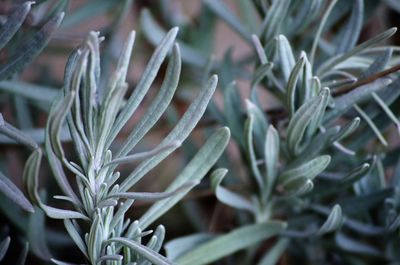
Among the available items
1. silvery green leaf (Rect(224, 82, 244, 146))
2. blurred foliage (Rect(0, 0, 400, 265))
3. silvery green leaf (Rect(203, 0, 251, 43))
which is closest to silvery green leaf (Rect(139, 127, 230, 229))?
blurred foliage (Rect(0, 0, 400, 265))

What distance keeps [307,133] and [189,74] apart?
36 centimetres

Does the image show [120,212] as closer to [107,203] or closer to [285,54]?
[107,203]

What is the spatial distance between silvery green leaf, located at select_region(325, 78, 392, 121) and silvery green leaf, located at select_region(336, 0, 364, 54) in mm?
58

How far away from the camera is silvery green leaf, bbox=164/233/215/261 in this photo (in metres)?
0.53

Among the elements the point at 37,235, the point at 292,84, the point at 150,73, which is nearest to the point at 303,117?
the point at 292,84

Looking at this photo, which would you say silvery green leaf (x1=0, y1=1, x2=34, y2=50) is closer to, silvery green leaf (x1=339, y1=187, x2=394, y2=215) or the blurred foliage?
the blurred foliage

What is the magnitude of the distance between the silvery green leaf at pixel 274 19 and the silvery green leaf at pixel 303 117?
0.09 metres

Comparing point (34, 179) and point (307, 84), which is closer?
point (34, 179)

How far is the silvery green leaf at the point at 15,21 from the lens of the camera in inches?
17.1

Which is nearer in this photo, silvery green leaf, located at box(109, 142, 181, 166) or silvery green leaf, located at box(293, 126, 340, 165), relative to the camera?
silvery green leaf, located at box(109, 142, 181, 166)

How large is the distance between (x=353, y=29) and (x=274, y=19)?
8 cm

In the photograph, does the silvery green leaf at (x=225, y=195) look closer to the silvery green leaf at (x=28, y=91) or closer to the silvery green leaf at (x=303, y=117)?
the silvery green leaf at (x=303, y=117)

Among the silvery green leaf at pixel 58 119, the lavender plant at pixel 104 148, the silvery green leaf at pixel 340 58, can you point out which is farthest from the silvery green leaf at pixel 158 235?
the silvery green leaf at pixel 340 58

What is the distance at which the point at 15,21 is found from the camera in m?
0.44
